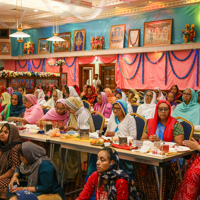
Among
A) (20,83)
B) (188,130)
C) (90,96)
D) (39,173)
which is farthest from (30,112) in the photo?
(20,83)

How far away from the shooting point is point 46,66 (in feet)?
60.6

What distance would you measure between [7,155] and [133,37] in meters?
10.8

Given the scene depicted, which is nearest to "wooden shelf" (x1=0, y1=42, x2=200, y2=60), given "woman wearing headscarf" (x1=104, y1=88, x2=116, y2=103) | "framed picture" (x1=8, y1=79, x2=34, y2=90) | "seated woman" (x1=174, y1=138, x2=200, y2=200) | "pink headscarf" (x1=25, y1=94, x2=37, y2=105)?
"framed picture" (x1=8, y1=79, x2=34, y2=90)

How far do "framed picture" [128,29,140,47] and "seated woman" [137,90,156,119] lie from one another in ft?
23.4

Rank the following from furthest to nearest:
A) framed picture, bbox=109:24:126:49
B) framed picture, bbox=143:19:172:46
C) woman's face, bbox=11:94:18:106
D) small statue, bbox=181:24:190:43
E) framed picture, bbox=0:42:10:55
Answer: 1. framed picture, bbox=0:42:10:55
2. framed picture, bbox=109:24:126:49
3. framed picture, bbox=143:19:172:46
4. small statue, bbox=181:24:190:43
5. woman's face, bbox=11:94:18:106

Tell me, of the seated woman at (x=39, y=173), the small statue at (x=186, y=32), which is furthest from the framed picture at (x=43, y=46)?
the seated woman at (x=39, y=173)

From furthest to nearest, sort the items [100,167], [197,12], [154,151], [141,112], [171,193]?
[197,12] → [141,112] → [171,193] → [154,151] → [100,167]

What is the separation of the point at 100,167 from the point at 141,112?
13.7 ft

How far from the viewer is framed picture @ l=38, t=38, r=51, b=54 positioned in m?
18.1

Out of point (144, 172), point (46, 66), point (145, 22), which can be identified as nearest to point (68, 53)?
point (46, 66)

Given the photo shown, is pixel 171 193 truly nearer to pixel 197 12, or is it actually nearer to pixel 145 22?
pixel 197 12

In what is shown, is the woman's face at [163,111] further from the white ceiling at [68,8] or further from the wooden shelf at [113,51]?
the white ceiling at [68,8]

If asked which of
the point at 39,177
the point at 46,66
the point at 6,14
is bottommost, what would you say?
the point at 39,177

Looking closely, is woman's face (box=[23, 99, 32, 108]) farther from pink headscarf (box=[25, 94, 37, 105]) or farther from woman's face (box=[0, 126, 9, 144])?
woman's face (box=[0, 126, 9, 144])
